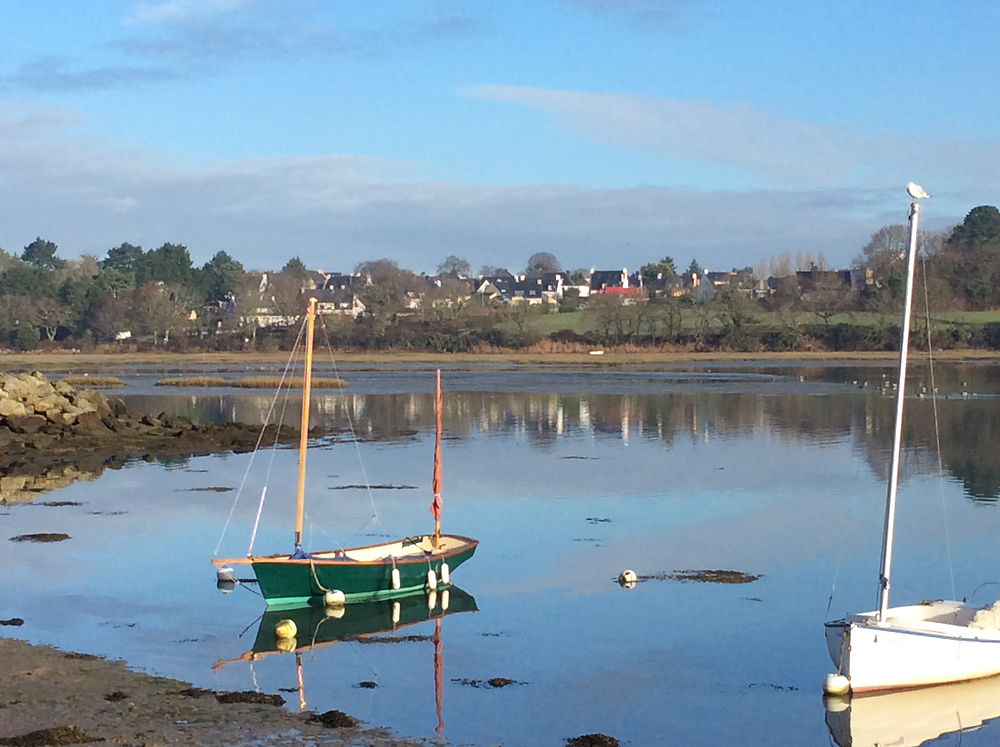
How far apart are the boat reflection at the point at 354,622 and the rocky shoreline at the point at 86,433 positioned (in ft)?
73.5

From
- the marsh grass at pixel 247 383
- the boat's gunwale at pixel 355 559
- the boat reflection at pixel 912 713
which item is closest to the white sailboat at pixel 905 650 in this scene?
the boat reflection at pixel 912 713

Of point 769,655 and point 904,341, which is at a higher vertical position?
point 904,341

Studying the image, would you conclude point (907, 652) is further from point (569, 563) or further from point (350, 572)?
point (569, 563)

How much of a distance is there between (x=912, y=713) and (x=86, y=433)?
40174mm

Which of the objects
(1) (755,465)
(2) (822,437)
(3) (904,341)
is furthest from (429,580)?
(2) (822,437)

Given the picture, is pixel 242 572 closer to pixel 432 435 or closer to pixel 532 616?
pixel 532 616

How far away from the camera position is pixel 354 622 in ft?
75.8

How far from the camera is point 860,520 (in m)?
33.2

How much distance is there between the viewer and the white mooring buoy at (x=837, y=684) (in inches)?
724

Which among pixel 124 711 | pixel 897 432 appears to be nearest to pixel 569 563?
pixel 897 432

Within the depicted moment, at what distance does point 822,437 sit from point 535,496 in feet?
62.2

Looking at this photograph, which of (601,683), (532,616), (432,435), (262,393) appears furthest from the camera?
(262,393)

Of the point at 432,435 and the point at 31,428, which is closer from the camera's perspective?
the point at 31,428

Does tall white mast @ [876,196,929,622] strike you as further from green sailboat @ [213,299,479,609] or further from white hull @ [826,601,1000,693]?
green sailboat @ [213,299,479,609]
